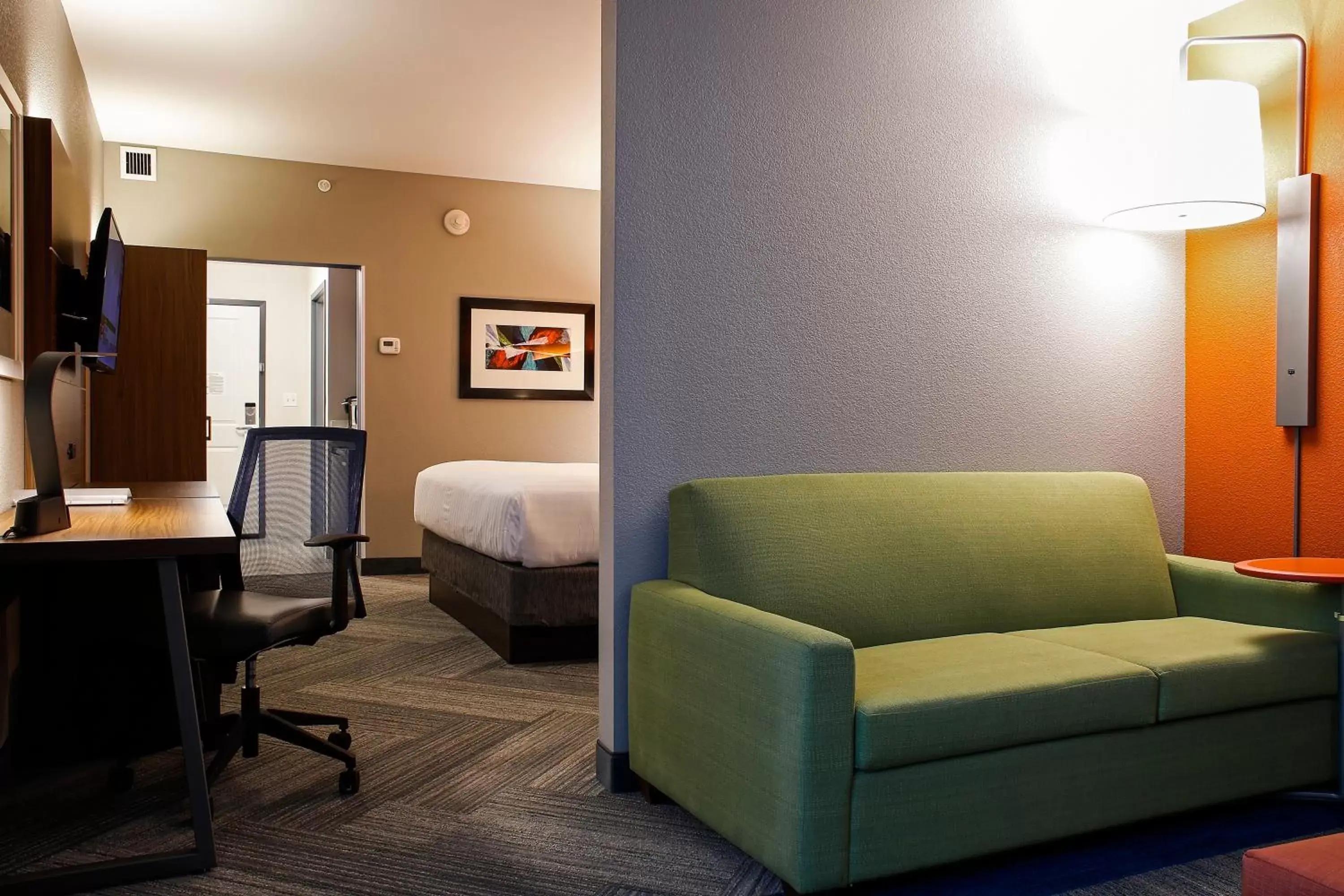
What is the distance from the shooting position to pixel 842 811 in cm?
202

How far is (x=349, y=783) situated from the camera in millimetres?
2740

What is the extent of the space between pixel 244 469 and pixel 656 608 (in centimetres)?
133

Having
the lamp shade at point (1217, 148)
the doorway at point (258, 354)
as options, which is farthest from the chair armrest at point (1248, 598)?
the doorway at point (258, 354)

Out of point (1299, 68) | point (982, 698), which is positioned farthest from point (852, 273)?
point (1299, 68)

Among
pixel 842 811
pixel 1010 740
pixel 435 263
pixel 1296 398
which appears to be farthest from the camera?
pixel 435 263

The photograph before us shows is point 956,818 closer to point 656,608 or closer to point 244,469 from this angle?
point 656,608

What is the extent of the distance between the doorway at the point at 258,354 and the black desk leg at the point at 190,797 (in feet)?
21.9

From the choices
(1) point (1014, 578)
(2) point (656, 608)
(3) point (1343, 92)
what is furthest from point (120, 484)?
(3) point (1343, 92)

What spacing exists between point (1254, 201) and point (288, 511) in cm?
285

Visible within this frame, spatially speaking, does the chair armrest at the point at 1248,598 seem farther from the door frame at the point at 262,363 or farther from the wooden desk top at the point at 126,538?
the door frame at the point at 262,363

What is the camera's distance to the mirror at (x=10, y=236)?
2.86 m

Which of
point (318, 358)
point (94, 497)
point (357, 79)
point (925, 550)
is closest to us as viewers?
point (925, 550)

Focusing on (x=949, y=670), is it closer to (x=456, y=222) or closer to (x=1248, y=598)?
(x=1248, y=598)

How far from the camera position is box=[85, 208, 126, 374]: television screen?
11.8 ft
